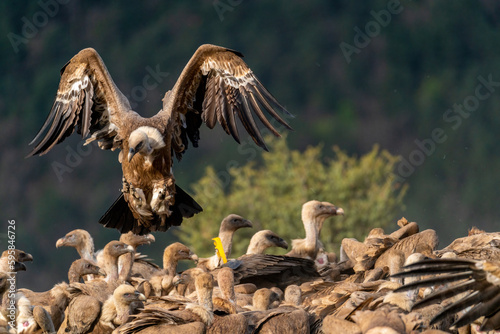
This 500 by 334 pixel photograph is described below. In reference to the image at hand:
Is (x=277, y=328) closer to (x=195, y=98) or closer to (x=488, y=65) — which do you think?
(x=195, y=98)

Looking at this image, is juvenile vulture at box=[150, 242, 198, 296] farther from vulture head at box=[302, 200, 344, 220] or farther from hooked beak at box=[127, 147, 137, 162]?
vulture head at box=[302, 200, 344, 220]

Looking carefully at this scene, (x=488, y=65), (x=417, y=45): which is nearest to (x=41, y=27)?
(x=417, y=45)

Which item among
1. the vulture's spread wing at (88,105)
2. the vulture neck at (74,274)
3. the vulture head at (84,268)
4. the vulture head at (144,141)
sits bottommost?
the vulture neck at (74,274)

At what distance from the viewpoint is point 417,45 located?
2025 centimetres

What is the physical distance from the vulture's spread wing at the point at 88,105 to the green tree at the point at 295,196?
8.50 metres

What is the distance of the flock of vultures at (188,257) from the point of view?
5461 mm

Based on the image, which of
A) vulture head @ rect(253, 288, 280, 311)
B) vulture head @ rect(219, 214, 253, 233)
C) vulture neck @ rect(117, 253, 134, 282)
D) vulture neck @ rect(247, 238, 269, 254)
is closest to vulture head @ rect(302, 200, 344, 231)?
vulture head @ rect(219, 214, 253, 233)

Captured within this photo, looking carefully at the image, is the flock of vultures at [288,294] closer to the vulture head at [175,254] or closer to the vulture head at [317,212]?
the vulture head at [175,254]

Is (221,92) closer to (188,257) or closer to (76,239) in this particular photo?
(188,257)

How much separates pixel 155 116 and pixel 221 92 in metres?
0.60

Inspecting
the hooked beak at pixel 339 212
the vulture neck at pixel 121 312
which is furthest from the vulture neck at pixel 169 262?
the hooked beak at pixel 339 212

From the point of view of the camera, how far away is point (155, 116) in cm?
783

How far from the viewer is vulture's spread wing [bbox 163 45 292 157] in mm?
7715

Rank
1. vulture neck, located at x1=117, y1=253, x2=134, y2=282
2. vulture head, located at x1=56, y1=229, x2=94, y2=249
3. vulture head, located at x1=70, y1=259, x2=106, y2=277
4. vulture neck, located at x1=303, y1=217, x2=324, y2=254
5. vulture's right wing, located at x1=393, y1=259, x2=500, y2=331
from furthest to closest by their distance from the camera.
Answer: vulture neck, located at x1=303, y1=217, x2=324, y2=254
vulture head, located at x1=56, y1=229, x2=94, y2=249
vulture neck, located at x1=117, y1=253, x2=134, y2=282
vulture head, located at x1=70, y1=259, x2=106, y2=277
vulture's right wing, located at x1=393, y1=259, x2=500, y2=331
